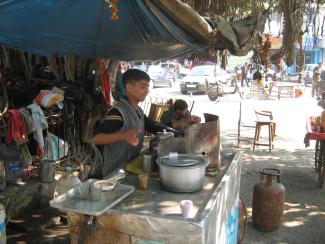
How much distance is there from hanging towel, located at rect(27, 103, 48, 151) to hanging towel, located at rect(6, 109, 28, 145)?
8.3 inches

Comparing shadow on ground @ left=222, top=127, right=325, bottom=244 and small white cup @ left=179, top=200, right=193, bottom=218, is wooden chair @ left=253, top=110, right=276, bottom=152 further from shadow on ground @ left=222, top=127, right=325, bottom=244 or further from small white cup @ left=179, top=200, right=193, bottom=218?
small white cup @ left=179, top=200, right=193, bottom=218

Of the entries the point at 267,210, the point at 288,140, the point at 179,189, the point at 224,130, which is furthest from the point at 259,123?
the point at 179,189

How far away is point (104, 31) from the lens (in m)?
3.70

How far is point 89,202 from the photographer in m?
2.20

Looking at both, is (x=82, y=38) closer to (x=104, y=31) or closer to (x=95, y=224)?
(x=104, y=31)

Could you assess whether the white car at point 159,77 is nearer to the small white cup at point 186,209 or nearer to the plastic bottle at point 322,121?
the plastic bottle at point 322,121

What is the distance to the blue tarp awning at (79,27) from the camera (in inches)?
122

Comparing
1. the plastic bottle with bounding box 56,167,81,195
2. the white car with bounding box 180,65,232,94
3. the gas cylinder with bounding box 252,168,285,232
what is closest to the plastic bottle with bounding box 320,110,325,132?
the gas cylinder with bounding box 252,168,285,232

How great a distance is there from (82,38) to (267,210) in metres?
2.91

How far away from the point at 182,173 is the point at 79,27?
6.35ft

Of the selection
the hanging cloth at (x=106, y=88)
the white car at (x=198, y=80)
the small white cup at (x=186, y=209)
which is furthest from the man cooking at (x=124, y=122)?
the white car at (x=198, y=80)

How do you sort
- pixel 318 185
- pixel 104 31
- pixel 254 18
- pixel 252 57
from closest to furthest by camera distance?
1. pixel 254 18
2. pixel 104 31
3. pixel 252 57
4. pixel 318 185

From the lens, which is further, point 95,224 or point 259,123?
point 259,123

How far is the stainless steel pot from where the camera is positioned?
235cm
